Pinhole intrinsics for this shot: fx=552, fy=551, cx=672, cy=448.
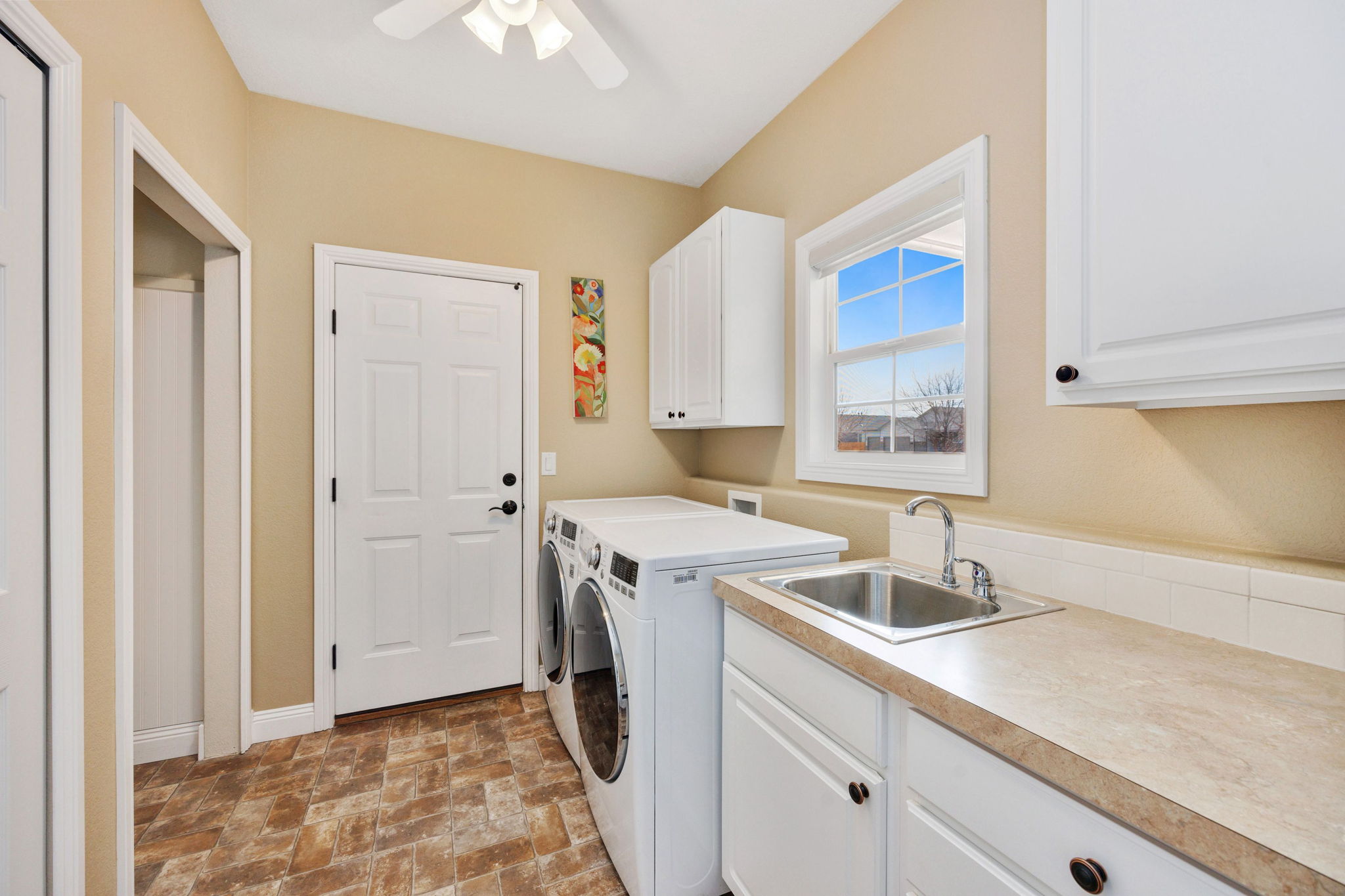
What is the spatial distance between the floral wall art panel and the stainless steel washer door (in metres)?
0.85

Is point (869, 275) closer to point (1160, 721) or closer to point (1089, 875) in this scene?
point (1160, 721)

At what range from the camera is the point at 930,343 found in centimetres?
181

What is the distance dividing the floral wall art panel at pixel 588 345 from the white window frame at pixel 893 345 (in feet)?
3.50

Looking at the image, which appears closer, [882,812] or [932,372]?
[882,812]

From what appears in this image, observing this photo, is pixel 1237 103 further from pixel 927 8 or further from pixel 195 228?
pixel 195 228

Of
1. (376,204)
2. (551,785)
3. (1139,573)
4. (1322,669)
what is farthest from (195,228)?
(1322,669)

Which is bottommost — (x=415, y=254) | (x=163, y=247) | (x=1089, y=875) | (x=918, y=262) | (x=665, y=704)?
(x=665, y=704)

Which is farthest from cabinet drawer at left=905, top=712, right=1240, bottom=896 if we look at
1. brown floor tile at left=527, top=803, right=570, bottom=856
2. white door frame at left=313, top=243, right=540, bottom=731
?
white door frame at left=313, top=243, right=540, bottom=731

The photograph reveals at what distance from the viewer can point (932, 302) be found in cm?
185

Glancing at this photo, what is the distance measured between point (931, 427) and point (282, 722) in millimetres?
2810

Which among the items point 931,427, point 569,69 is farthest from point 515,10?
point 931,427

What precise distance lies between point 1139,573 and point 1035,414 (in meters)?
0.44

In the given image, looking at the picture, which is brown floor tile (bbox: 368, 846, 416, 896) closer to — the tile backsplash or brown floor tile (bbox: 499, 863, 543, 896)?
brown floor tile (bbox: 499, 863, 543, 896)

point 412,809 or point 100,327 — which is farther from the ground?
point 100,327
